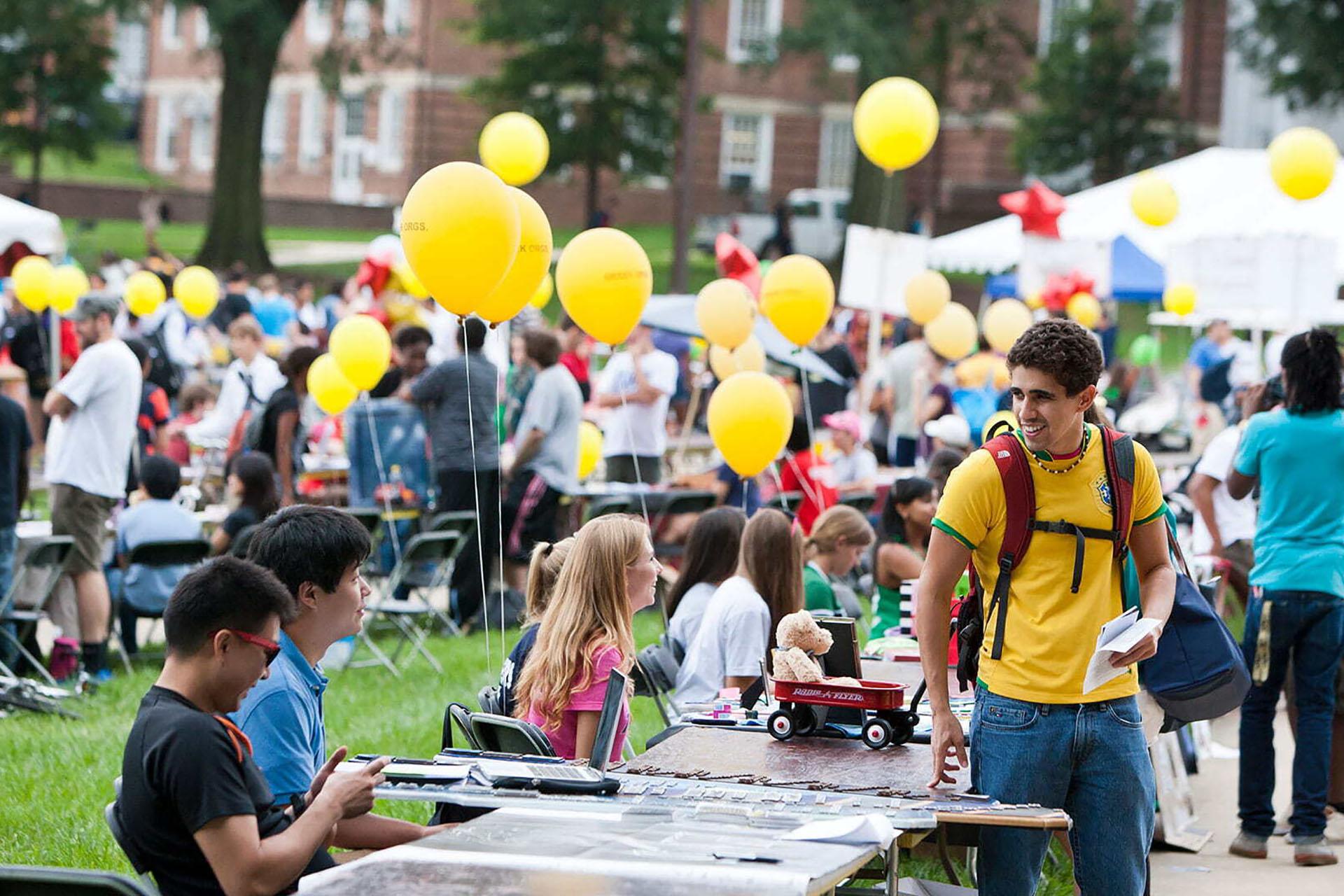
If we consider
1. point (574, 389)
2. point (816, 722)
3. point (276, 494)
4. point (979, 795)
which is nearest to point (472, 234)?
point (816, 722)

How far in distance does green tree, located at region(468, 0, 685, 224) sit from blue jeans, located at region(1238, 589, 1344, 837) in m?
31.4

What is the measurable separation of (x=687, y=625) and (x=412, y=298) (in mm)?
11918

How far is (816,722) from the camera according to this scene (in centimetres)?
508

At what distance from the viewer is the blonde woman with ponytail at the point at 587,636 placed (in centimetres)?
504

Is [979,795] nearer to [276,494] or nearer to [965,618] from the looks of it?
[965,618]

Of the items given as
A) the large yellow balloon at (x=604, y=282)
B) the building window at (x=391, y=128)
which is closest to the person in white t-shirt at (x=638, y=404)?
the large yellow balloon at (x=604, y=282)

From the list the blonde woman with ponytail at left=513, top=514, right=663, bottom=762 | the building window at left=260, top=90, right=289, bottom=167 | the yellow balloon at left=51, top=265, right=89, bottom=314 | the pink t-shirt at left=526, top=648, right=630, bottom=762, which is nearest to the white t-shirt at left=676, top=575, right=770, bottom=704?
the blonde woman with ponytail at left=513, top=514, right=663, bottom=762

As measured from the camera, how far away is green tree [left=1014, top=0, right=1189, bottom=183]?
141 feet

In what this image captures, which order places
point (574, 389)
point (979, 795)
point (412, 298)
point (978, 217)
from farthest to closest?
1. point (978, 217)
2. point (412, 298)
3. point (574, 389)
4. point (979, 795)

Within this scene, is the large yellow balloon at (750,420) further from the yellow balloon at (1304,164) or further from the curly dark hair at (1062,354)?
the yellow balloon at (1304,164)

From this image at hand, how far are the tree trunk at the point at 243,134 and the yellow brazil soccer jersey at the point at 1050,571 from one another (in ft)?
91.9

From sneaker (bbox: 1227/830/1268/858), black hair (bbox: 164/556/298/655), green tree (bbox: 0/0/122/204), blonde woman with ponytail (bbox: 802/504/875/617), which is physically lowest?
sneaker (bbox: 1227/830/1268/858)

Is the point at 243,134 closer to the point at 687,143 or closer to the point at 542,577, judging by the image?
the point at 687,143

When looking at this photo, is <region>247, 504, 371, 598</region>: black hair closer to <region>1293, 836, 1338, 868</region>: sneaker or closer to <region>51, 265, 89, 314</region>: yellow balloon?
<region>1293, 836, 1338, 868</region>: sneaker
